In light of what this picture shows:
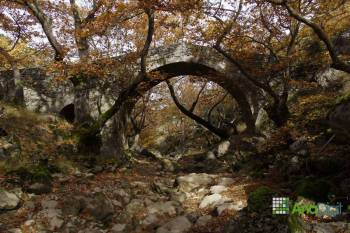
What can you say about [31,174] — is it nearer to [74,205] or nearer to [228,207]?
[74,205]

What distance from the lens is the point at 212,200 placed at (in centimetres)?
995

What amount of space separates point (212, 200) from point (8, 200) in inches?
205

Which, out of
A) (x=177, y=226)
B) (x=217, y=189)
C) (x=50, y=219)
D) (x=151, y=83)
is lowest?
(x=177, y=226)

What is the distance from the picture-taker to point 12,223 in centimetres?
764

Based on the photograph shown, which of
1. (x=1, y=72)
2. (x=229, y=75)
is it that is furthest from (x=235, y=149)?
(x=1, y=72)

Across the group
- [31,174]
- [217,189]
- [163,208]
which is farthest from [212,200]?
[31,174]

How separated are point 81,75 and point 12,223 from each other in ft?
25.0

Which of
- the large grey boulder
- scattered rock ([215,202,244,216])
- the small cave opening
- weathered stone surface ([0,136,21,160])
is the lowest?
scattered rock ([215,202,244,216])

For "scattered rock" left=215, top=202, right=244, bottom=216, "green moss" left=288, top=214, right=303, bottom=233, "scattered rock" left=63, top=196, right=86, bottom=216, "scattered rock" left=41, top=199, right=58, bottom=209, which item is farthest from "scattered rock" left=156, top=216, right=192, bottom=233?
"green moss" left=288, top=214, right=303, bottom=233

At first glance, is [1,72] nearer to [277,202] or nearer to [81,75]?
[81,75]

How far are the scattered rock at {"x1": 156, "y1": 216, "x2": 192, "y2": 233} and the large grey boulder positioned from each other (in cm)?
341

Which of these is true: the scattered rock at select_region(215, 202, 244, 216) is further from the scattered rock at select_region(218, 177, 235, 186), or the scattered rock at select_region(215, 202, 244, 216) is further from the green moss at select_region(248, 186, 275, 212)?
the scattered rock at select_region(218, 177, 235, 186)

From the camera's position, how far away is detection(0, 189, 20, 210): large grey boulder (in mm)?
8125

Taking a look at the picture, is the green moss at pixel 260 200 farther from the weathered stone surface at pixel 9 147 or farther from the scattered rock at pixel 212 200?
the weathered stone surface at pixel 9 147
